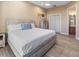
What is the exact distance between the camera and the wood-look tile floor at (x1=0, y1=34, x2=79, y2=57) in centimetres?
305

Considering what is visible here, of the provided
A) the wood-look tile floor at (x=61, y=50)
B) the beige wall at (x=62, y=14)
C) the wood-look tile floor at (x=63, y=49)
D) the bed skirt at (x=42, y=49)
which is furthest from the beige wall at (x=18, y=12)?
the wood-look tile floor at (x=63, y=49)

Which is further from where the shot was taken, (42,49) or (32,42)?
(42,49)

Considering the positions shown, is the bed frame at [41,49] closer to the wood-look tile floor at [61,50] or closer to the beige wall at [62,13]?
the wood-look tile floor at [61,50]

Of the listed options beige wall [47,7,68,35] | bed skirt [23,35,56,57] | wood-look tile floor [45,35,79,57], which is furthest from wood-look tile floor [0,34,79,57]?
beige wall [47,7,68,35]

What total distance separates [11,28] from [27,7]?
1.01 meters

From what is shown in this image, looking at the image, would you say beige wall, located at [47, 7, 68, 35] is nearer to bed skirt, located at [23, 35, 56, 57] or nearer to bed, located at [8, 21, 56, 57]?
bed, located at [8, 21, 56, 57]

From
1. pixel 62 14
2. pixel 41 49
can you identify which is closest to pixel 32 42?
pixel 41 49

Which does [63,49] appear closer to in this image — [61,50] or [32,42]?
[61,50]

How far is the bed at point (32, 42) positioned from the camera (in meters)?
2.28

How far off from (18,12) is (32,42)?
52.5 inches

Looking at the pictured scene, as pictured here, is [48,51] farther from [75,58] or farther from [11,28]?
[11,28]

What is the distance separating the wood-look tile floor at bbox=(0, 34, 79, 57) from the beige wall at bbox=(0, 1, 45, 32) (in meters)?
0.94

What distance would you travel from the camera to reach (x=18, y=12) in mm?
3268

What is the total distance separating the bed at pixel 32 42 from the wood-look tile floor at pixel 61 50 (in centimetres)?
17
